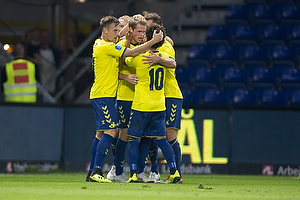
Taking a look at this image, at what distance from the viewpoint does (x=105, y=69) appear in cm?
949

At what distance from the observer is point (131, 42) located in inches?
378

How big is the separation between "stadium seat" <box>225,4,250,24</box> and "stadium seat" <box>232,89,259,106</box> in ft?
8.49

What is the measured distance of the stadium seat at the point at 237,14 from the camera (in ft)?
57.2

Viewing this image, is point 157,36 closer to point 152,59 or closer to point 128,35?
point 152,59

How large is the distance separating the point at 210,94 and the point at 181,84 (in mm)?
807

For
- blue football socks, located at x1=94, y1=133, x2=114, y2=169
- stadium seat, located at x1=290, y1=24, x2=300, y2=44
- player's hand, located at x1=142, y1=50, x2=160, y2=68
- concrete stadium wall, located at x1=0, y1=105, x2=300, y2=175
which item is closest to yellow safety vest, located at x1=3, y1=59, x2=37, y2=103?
concrete stadium wall, located at x1=0, y1=105, x2=300, y2=175

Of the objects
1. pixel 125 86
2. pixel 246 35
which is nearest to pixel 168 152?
pixel 125 86

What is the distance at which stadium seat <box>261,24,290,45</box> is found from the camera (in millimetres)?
16844

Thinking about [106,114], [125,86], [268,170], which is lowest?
[268,170]

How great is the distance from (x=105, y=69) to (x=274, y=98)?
22.5 ft

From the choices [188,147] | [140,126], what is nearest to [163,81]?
[140,126]

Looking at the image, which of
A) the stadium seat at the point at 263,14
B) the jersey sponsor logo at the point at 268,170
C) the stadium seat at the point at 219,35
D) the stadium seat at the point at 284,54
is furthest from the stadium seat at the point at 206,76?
the jersey sponsor logo at the point at 268,170

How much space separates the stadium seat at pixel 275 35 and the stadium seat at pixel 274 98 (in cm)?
185

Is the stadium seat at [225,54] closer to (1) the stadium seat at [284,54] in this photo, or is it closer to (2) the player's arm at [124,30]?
(1) the stadium seat at [284,54]
